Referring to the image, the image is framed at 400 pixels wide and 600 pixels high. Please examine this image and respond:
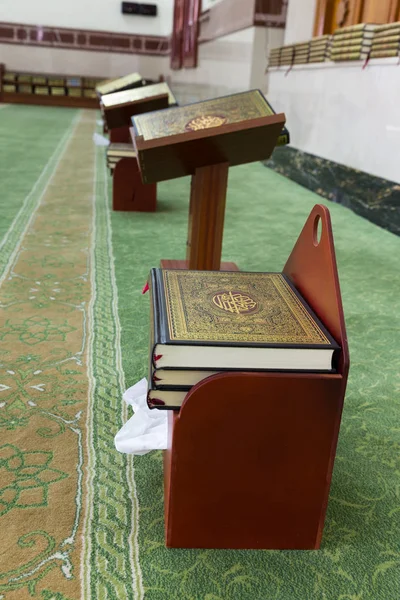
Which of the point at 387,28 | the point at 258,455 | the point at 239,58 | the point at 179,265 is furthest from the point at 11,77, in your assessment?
the point at 258,455

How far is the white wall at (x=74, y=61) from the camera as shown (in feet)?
57.7

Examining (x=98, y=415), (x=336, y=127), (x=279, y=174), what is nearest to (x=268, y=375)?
(x=98, y=415)

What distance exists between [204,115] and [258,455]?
1563mm

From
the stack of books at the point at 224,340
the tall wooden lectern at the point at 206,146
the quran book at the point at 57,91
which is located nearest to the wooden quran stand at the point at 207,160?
the tall wooden lectern at the point at 206,146

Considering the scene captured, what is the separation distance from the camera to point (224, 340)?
1.13m

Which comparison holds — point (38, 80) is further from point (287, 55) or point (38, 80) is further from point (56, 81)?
point (287, 55)

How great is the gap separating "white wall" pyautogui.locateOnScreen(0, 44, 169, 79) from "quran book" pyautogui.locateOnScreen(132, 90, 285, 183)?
16542 millimetres

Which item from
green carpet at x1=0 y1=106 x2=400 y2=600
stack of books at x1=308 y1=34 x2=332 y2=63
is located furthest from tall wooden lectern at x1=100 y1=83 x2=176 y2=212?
stack of books at x1=308 y1=34 x2=332 y2=63

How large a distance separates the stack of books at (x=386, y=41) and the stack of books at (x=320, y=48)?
3.49ft

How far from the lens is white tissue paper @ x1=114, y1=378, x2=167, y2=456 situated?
144 cm

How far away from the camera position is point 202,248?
2592 millimetres

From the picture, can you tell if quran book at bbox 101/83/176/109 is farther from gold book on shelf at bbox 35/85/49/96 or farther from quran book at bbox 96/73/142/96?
gold book on shelf at bbox 35/85/49/96

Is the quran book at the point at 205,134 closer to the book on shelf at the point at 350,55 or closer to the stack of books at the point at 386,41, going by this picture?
the stack of books at the point at 386,41

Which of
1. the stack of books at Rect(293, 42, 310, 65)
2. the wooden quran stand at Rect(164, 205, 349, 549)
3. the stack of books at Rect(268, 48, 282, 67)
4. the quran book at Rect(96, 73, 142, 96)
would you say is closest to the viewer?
the wooden quran stand at Rect(164, 205, 349, 549)
